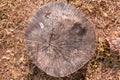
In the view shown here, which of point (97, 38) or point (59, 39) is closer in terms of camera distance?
point (59, 39)

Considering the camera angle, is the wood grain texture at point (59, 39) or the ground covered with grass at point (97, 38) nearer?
the wood grain texture at point (59, 39)

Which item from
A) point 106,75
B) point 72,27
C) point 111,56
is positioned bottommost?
point 106,75

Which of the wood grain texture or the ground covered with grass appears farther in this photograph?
the ground covered with grass

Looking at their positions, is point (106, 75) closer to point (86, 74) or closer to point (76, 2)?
point (86, 74)

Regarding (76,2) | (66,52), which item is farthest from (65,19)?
(76,2)
